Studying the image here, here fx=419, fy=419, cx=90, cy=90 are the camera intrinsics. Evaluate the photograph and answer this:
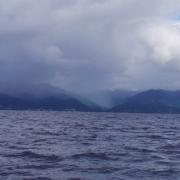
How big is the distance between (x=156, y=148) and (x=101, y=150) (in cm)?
635

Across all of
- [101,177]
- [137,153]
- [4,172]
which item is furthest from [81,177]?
[137,153]

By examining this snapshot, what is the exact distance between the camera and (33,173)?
27422mm

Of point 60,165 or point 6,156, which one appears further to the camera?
point 6,156

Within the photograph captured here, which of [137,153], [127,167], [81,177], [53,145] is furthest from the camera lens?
[53,145]

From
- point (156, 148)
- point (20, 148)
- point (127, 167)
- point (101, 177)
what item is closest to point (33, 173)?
point (101, 177)

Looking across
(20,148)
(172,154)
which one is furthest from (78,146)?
(172,154)

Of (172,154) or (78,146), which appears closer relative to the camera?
(172,154)

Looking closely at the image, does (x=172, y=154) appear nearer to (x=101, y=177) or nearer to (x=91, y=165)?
(x=91, y=165)

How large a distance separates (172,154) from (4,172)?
17114mm

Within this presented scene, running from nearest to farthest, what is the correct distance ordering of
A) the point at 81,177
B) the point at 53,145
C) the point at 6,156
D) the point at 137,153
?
1. the point at 81,177
2. the point at 6,156
3. the point at 137,153
4. the point at 53,145

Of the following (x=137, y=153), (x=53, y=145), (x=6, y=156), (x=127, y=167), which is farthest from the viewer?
(x=53, y=145)

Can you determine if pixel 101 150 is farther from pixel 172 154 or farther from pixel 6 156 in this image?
pixel 6 156

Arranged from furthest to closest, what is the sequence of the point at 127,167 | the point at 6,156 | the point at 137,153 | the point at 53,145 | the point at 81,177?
the point at 53,145
the point at 137,153
the point at 6,156
the point at 127,167
the point at 81,177

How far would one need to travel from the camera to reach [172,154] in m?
38.2
